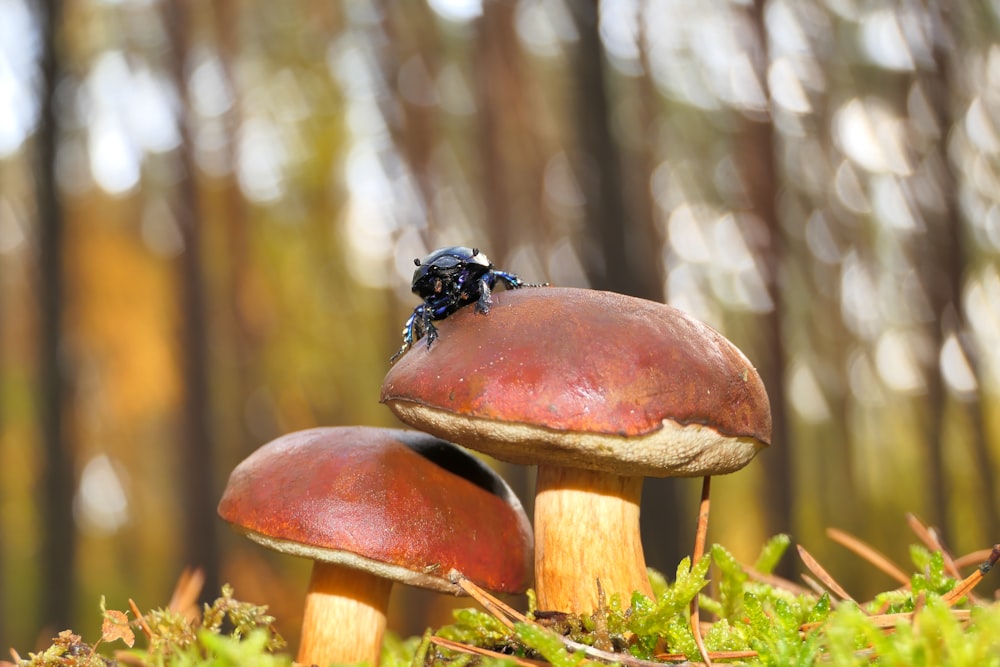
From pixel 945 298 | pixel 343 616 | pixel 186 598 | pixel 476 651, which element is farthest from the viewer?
pixel 945 298

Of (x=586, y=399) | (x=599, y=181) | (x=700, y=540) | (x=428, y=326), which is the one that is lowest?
(x=700, y=540)

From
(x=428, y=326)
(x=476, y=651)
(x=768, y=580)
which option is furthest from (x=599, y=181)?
(x=476, y=651)

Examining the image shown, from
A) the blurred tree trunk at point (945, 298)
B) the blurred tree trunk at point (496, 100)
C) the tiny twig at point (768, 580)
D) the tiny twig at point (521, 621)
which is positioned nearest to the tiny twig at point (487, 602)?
the tiny twig at point (521, 621)

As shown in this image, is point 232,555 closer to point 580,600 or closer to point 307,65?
point 307,65

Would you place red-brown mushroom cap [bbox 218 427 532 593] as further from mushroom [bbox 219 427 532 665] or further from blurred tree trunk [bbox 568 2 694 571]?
blurred tree trunk [bbox 568 2 694 571]

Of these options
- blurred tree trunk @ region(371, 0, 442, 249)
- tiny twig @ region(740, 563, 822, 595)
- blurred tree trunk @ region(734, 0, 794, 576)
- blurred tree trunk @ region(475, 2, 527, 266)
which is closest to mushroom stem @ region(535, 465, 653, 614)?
tiny twig @ region(740, 563, 822, 595)

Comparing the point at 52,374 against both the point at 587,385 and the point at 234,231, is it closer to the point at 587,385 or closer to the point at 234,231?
the point at 234,231

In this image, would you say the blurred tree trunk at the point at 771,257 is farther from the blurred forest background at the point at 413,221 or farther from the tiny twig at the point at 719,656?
the tiny twig at the point at 719,656

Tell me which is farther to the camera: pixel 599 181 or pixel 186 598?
pixel 599 181
